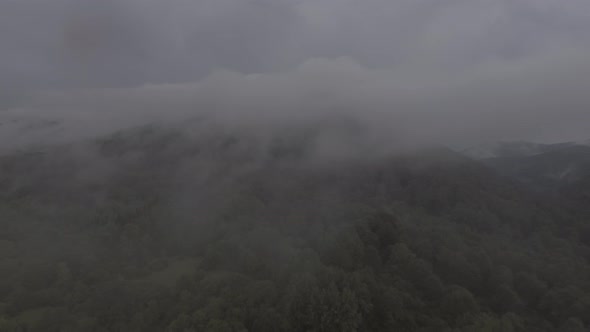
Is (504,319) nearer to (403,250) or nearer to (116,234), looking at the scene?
(403,250)

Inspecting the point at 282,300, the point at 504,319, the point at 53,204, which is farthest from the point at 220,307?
the point at 53,204

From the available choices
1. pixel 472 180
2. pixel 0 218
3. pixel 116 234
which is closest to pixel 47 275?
pixel 116 234

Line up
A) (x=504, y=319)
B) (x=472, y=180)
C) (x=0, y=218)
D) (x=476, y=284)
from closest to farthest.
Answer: (x=504, y=319)
(x=476, y=284)
(x=0, y=218)
(x=472, y=180)

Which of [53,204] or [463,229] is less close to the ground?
[463,229]

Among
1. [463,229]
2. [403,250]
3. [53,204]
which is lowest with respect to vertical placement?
[53,204]

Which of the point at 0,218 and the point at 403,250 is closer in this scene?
the point at 403,250

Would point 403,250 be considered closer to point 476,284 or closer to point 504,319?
point 476,284

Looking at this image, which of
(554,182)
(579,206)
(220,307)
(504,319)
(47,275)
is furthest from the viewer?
(554,182)
